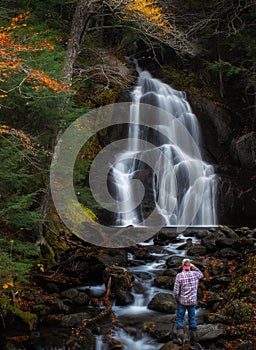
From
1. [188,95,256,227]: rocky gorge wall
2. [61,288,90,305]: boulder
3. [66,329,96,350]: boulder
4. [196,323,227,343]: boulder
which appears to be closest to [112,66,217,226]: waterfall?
[188,95,256,227]: rocky gorge wall

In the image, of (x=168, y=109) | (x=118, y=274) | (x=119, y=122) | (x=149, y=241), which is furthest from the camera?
(x=168, y=109)

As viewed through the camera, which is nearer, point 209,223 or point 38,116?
point 38,116

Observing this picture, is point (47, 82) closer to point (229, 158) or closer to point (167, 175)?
point (167, 175)

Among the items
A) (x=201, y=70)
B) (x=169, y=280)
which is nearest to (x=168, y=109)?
(x=201, y=70)

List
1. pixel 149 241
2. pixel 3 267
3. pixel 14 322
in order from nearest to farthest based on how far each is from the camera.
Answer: pixel 3 267, pixel 14 322, pixel 149 241

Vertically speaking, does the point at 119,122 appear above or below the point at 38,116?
above

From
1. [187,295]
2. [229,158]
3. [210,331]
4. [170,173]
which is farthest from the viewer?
[229,158]

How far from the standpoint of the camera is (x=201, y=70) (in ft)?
75.2

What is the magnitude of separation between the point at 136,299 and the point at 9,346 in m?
3.14

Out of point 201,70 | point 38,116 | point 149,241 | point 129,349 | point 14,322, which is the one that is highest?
point 201,70

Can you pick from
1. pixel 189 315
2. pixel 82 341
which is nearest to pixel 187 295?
pixel 189 315

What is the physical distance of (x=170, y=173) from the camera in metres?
16.0

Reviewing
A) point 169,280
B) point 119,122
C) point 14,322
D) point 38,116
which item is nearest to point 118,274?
point 169,280

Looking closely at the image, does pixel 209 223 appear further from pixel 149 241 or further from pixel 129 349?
pixel 129 349
